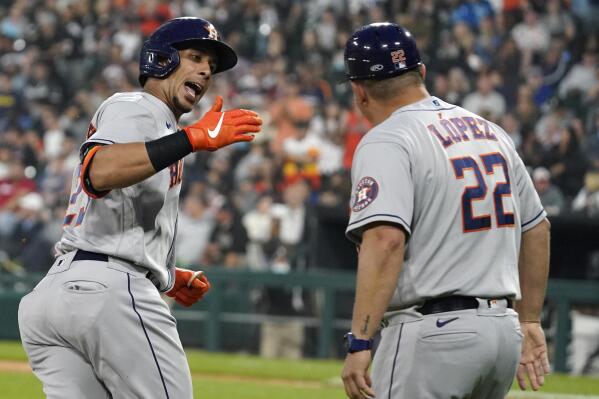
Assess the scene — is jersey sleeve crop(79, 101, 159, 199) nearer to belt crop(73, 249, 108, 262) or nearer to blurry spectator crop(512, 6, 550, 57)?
belt crop(73, 249, 108, 262)

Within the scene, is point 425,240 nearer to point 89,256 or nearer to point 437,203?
point 437,203

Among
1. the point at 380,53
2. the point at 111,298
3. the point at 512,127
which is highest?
the point at 380,53

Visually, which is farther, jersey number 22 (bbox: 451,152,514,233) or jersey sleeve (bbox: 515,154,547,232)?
jersey sleeve (bbox: 515,154,547,232)

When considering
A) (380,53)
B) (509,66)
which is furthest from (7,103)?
(380,53)

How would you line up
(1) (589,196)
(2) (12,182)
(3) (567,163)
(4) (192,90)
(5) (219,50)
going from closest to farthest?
(4) (192,90) → (5) (219,50) → (1) (589,196) → (3) (567,163) → (2) (12,182)

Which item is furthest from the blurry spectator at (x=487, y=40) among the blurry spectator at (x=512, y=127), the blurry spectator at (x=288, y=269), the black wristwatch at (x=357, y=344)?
the black wristwatch at (x=357, y=344)

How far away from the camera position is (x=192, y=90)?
410 centimetres

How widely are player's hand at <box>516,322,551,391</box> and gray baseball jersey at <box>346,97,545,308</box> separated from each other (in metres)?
0.35

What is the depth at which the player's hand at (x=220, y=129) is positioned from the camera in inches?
147

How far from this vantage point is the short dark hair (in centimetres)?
358

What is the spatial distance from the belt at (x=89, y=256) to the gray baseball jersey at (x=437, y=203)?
937 millimetres

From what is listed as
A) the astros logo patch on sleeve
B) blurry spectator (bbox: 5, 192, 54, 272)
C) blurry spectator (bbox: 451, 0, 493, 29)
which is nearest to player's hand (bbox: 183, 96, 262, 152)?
the astros logo patch on sleeve

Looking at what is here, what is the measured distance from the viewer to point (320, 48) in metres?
15.7

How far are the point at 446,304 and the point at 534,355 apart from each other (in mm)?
577
